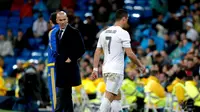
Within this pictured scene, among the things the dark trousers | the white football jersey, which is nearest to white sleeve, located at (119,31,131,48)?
the white football jersey

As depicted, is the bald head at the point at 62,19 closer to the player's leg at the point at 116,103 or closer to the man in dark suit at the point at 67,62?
the man in dark suit at the point at 67,62

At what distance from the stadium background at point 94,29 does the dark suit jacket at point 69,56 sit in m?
6.10

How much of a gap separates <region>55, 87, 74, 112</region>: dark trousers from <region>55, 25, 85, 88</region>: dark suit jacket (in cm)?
11

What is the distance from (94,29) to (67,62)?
10.9 m

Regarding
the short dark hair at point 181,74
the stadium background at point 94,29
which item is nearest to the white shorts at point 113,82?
the short dark hair at point 181,74

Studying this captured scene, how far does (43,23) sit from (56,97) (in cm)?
1241

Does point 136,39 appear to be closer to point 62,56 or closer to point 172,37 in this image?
point 172,37

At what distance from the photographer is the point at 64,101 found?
1283 cm

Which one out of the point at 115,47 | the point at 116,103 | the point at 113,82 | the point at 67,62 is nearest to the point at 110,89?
the point at 113,82

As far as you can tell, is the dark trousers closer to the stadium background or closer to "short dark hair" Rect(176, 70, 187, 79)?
"short dark hair" Rect(176, 70, 187, 79)

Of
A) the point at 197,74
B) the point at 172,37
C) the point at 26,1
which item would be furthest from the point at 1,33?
the point at 197,74

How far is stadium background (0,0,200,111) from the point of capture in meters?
21.0

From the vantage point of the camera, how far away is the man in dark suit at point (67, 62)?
42.2 feet

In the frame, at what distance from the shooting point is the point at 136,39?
75.5ft
